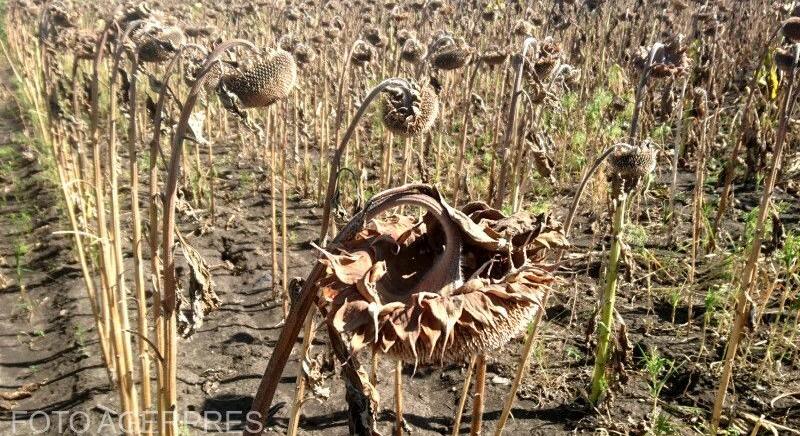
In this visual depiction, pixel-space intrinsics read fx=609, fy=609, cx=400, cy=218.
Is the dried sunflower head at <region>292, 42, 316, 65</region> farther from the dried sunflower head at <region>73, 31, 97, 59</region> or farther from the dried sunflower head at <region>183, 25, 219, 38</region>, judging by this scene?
the dried sunflower head at <region>73, 31, 97, 59</region>

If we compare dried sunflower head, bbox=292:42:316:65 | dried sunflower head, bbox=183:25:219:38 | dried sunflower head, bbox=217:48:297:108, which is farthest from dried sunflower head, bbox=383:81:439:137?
dried sunflower head, bbox=183:25:219:38

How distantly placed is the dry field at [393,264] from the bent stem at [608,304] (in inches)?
0.4

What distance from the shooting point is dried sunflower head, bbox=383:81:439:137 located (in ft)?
5.06

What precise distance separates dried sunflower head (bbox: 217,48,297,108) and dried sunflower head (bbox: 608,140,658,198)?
1.14m

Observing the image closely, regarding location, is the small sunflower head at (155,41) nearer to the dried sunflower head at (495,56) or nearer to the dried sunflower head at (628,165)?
the dried sunflower head at (628,165)

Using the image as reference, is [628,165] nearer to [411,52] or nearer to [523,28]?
[411,52]

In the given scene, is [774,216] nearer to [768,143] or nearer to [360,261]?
[768,143]

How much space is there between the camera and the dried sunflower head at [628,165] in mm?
2104

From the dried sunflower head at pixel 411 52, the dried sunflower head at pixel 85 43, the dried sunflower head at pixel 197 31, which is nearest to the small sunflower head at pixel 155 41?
the dried sunflower head at pixel 85 43

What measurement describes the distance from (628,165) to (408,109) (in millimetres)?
959

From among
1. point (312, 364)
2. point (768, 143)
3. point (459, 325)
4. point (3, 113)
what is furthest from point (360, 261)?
point (3, 113)

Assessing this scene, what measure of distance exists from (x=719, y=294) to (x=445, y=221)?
314 cm

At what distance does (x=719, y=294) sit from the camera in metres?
3.59

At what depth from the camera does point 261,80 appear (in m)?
1.88
